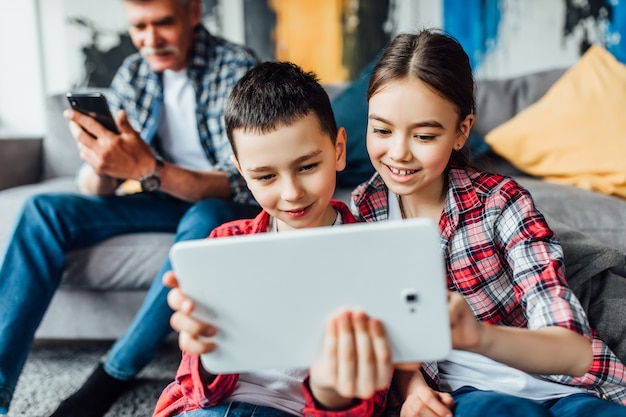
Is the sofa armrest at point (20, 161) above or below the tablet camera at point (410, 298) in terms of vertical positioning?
below

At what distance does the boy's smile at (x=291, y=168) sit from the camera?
75cm

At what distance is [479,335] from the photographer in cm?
61

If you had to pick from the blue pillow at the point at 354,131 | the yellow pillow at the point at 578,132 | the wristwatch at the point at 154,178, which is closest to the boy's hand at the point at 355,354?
the wristwatch at the point at 154,178

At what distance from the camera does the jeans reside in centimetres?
71

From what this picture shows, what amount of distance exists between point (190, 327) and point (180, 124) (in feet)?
3.76

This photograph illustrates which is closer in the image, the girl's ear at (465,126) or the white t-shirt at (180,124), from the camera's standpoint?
the girl's ear at (465,126)

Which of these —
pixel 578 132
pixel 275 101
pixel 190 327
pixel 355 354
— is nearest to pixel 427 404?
pixel 355 354

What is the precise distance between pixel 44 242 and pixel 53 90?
6.22ft

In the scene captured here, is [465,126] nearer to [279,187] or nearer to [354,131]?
[279,187]

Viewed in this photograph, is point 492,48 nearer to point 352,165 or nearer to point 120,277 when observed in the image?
point 352,165

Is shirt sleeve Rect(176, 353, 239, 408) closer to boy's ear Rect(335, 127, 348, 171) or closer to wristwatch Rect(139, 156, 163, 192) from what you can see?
boy's ear Rect(335, 127, 348, 171)

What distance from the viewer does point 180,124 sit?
1611 mm

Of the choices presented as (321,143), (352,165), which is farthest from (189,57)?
(321,143)

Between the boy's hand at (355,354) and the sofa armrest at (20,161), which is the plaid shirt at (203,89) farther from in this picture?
the boy's hand at (355,354)
